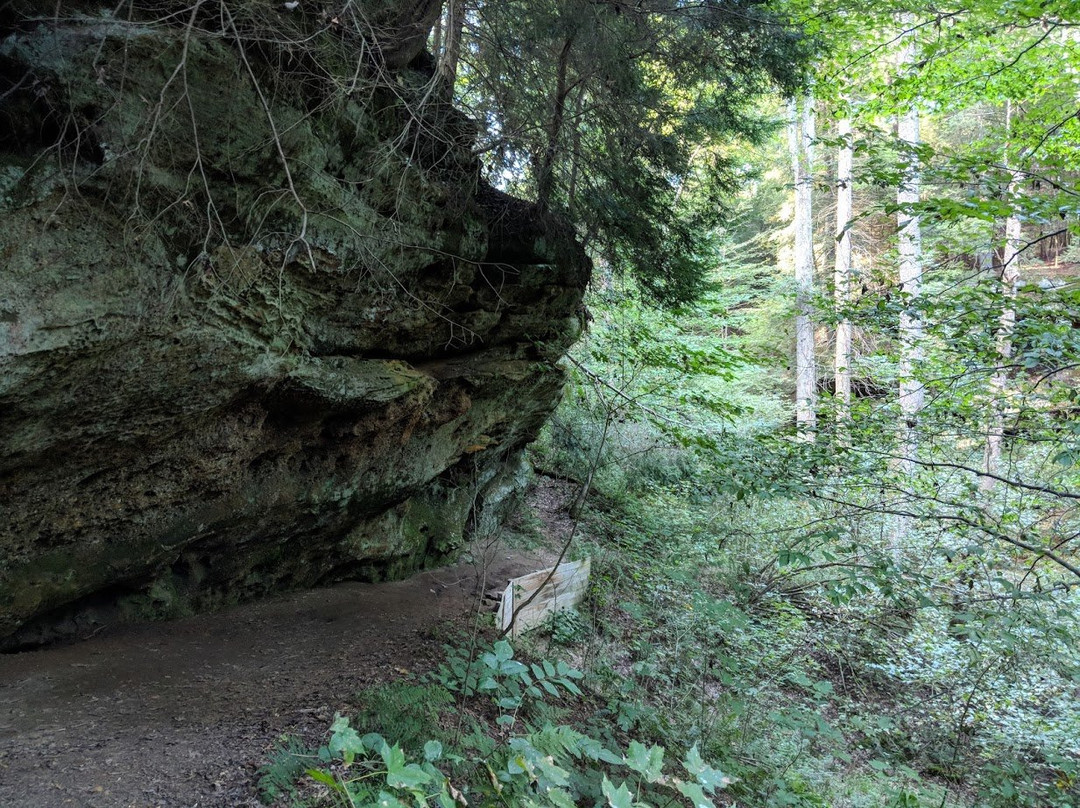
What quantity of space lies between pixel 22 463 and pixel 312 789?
8.87 ft

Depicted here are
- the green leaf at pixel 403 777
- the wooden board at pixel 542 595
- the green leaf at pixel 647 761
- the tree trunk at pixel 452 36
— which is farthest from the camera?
the wooden board at pixel 542 595

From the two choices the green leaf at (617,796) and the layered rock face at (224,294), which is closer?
the green leaf at (617,796)

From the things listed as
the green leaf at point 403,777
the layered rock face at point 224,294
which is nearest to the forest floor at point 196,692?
the layered rock face at point 224,294

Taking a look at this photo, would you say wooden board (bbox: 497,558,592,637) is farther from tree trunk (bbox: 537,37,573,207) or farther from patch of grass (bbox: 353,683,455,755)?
tree trunk (bbox: 537,37,573,207)

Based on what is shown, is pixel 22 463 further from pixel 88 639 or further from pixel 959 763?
pixel 959 763

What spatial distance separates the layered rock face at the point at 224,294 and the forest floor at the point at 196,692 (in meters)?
0.42

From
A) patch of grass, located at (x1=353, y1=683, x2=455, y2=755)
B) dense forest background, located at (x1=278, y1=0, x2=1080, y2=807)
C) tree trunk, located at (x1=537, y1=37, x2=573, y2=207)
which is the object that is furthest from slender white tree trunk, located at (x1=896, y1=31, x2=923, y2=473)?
patch of grass, located at (x1=353, y1=683, x2=455, y2=755)

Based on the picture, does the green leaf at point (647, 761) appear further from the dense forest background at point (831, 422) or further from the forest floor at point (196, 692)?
the forest floor at point (196, 692)

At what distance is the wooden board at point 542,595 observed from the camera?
6211 mm

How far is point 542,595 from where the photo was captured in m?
6.66

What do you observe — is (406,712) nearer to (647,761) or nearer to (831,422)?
(647,761)

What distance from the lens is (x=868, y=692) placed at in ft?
24.2

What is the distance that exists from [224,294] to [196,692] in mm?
2668

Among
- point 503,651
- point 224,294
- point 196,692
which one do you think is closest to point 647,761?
point 503,651
